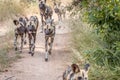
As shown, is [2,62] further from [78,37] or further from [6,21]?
[6,21]

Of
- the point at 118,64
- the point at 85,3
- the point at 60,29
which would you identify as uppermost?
the point at 85,3

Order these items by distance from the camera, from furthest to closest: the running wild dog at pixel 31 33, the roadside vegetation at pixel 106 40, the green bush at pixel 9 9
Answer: the green bush at pixel 9 9 < the running wild dog at pixel 31 33 < the roadside vegetation at pixel 106 40

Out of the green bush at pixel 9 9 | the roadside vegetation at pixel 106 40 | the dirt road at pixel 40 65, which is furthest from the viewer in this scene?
the green bush at pixel 9 9

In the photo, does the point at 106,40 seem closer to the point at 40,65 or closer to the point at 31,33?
the point at 40,65

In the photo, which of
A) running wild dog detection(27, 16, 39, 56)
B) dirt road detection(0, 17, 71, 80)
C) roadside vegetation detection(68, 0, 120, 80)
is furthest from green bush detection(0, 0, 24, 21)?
roadside vegetation detection(68, 0, 120, 80)

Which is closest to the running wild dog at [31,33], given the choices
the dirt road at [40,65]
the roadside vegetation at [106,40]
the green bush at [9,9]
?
the dirt road at [40,65]

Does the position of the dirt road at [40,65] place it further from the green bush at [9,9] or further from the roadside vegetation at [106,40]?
the green bush at [9,9]

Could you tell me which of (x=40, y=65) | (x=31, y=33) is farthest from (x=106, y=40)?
(x=31, y=33)

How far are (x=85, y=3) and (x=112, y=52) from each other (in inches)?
63.4

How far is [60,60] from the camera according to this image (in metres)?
10.0

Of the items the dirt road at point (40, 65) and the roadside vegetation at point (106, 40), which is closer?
the roadside vegetation at point (106, 40)

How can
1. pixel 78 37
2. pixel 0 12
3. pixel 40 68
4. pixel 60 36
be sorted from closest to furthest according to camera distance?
pixel 40 68, pixel 78 37, pixel 60 36, pixel 0 12

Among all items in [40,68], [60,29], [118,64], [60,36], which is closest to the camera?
[118,64]

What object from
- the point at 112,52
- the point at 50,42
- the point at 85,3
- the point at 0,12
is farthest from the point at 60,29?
the point at 112,52
